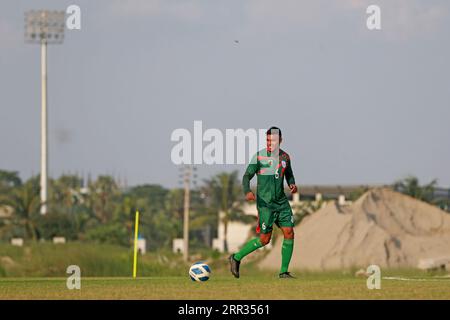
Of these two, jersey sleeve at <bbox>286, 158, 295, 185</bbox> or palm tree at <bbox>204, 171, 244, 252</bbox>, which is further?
palm tree at <bbox>204, 171, 244, 252</bbox>

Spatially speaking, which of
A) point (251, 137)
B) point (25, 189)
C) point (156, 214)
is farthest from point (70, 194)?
point (251, 137)

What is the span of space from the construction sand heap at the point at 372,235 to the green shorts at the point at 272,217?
38359 mm

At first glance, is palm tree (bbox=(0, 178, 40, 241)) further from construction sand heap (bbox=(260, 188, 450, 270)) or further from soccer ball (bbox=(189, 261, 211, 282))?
soccer ball (bbox=(189, 261, 211, 282))

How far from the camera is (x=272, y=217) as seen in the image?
19.8m

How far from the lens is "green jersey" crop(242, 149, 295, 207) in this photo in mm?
19406

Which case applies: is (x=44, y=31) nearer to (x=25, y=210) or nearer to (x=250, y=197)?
(x=25, y=210)

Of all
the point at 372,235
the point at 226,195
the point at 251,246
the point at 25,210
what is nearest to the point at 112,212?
the point at 226,195

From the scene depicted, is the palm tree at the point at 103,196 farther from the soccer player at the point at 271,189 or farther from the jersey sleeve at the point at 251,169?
the jersey sleeve at the point at 251,169

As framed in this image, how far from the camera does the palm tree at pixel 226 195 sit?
107875 mm

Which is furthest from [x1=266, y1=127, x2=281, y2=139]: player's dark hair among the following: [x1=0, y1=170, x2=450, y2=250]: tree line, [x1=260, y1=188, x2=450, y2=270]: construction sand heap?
[x1=0, y1=170, x2=450, y2=250]: tree line

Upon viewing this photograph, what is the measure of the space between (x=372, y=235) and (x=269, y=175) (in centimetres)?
4182

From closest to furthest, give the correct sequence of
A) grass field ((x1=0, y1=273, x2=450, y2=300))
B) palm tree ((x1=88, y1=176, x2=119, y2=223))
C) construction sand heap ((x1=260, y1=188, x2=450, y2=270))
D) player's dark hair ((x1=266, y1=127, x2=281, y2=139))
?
grass field ((x1=0, y1=273, x2=450, y2=300)), player's dark hair ((x1=266, y1=127, x2=281, y2=139)), construction sand heap ((x1=260, y1=188, x2=450, y2=270)), palm tree ((x1=88, y1=176, x2=119, y2=223))
